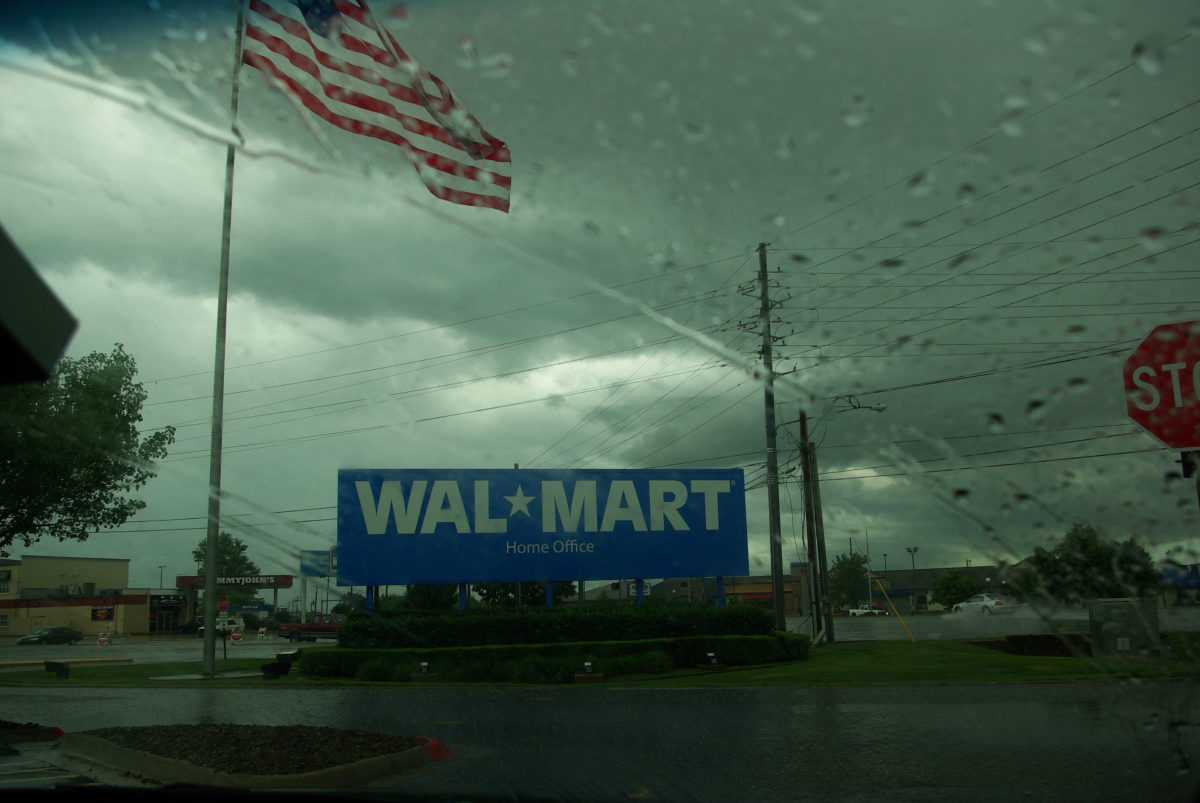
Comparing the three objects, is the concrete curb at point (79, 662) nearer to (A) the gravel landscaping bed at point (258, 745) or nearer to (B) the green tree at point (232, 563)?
(B) the green tree at point (232, 563)

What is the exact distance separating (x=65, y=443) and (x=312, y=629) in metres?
31.5

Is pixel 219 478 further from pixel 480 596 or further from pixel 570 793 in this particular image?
pixel 570 793

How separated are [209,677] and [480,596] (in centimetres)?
930

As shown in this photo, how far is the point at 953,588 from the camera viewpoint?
10734 millimetres

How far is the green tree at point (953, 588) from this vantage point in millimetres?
9158

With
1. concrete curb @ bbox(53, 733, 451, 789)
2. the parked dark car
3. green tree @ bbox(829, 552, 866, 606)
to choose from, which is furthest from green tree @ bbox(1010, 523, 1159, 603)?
the parked dark car

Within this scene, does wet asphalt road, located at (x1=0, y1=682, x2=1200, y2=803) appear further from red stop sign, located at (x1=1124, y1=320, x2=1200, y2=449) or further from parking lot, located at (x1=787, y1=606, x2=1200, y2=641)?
red stop sign, located at (x1=1124, y1=320, x2=1200, y2=449)

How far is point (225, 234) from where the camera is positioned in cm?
2019

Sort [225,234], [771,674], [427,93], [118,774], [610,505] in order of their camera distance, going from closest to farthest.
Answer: [118,774] < [427,93] < [225,234] < [771,674] < [610,505]

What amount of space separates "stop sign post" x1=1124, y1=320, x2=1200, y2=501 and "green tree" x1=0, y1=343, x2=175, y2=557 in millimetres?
9817

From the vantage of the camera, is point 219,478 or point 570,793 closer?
point 570,793

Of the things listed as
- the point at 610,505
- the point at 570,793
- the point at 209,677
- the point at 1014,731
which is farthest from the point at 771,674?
the point at 570,793

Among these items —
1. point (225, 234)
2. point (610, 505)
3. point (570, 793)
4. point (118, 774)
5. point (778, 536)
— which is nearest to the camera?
point (570, 793)

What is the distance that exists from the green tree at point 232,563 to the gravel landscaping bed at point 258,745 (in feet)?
47.2
